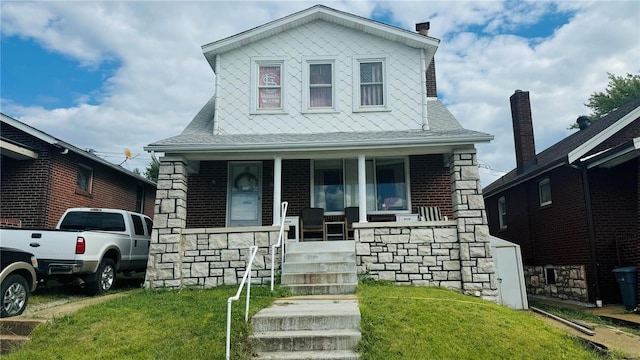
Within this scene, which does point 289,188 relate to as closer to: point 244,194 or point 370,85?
point 244,194

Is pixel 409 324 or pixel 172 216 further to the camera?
pixel 172 216

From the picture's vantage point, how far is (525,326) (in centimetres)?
597

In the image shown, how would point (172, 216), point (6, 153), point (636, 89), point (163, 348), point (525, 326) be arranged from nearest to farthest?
point (163, 348) → point (525, 326) → point (172, 216) → point (6, 153) → point (636, 89)

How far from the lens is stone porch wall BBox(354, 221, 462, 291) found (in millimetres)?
8750

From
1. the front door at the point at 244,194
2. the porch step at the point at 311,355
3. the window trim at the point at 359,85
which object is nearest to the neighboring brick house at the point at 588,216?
the window trim at the point at 359,85

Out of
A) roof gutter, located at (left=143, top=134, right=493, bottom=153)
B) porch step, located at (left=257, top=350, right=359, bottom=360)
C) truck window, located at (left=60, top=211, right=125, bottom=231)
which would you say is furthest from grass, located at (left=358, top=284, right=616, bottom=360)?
truck window, located at (left=60, top=211, right=125, bottom=231)

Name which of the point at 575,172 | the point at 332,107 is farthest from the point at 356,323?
the point at 575,172

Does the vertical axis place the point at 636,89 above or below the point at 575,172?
above

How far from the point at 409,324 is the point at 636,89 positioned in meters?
29.4

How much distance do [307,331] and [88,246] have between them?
4.71 meters

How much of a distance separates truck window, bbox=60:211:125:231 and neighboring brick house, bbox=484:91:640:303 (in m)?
10.2

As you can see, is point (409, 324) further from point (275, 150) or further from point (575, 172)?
point (575, 172)

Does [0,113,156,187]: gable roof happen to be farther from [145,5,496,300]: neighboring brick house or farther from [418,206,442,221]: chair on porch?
[418,206,442,221]: chair on porch

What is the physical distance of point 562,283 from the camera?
1154 centimetres
